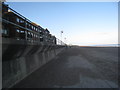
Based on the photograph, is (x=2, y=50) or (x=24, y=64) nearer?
(x=2, y=50)

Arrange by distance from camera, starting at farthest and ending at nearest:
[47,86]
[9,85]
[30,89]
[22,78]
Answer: [22,78] → [47,86] → [30,89] → [9,85]

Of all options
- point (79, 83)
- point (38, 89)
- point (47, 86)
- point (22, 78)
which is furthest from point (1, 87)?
point (79, 83)

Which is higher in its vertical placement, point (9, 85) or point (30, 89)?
point (9, 85)

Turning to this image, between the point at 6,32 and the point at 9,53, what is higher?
the point at 6,32

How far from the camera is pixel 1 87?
3213 millimetres

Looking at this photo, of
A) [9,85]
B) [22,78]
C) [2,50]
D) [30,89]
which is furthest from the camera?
[22,78]

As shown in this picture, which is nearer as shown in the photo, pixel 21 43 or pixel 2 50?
pixel 2 50

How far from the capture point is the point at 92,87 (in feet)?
12.6

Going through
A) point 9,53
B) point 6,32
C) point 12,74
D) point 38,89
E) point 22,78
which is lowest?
point 38,89

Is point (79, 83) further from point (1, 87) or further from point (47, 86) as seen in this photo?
point (1, 87)

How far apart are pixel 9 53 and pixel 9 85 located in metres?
→ 1.36

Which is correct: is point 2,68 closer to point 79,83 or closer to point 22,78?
point 22,78

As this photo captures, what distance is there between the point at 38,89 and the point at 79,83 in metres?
2.07

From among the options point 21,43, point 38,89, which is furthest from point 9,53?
point 38,89
